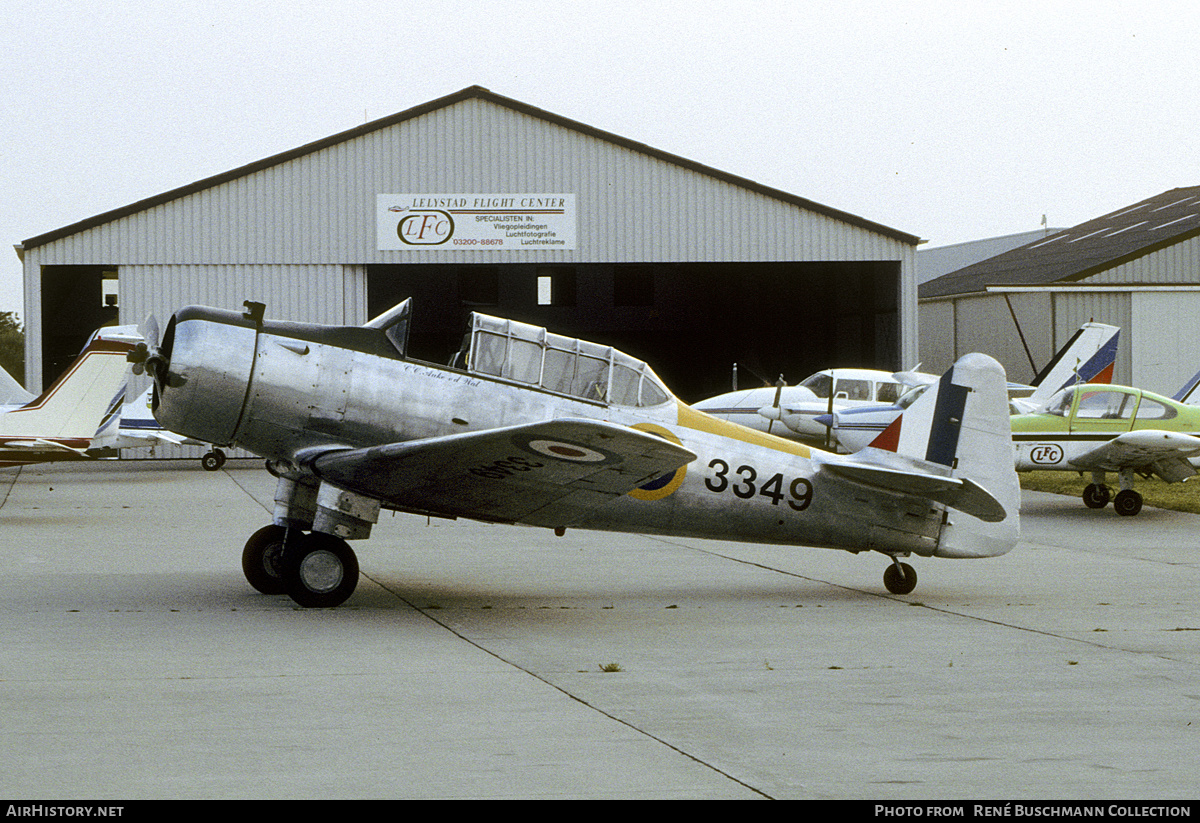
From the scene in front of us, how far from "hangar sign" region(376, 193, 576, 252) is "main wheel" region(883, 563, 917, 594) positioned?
21067mm

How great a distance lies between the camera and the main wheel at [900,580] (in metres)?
10.3

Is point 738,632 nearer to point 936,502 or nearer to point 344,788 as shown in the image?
point 936,502

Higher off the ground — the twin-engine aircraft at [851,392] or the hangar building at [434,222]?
the hangar building at [434,222]

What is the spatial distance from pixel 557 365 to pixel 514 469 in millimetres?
1451

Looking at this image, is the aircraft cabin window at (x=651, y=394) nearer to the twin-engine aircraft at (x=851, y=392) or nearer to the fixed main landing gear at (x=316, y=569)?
the fixed main landing gear at (x=316, y=569)

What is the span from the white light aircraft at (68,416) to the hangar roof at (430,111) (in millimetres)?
12989

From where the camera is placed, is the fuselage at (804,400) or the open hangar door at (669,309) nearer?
the fuselage at (804,400)

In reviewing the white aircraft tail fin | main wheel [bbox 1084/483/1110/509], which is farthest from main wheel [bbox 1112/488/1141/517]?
the white aircraft tail fin

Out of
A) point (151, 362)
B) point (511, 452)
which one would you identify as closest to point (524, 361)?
point (511, 452)

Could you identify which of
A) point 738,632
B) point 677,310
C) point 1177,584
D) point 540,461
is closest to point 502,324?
point 540,461

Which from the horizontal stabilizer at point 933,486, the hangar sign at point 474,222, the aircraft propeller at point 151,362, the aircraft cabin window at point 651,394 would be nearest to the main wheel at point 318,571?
the aircraft propeller at point 151,362

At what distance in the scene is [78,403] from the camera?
17.2m

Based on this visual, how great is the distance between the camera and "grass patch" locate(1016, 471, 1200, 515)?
19453 mm

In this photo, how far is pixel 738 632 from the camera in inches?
339
